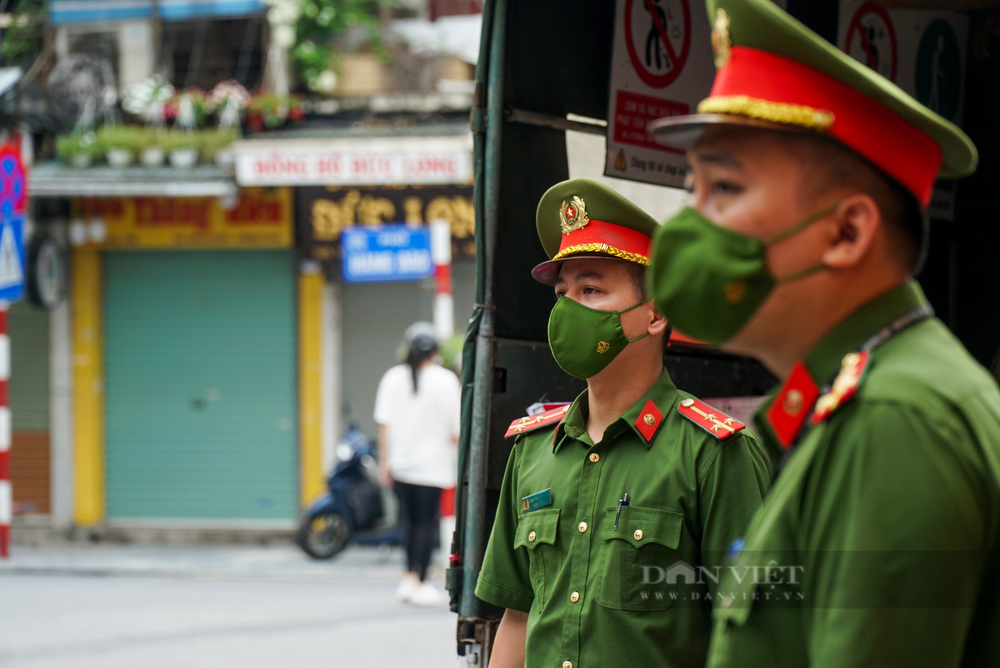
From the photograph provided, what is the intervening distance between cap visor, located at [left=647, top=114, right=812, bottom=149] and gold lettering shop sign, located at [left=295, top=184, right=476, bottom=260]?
35.9 ft

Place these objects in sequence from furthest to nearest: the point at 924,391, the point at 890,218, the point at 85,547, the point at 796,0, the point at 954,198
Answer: the point at 85,547 < the point at 954,198 < the point at 796,0 < the point at 890,218 < the point at 924,391

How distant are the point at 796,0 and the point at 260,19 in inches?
407

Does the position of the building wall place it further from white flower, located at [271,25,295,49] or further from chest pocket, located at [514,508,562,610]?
chest pocket, located at [514,508,562,610]

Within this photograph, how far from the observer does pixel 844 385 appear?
128 cm

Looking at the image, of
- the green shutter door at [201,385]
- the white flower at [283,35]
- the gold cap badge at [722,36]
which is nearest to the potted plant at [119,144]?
the green shutter door at [201,385]

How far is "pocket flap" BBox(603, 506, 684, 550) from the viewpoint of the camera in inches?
91.0

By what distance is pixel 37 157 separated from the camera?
12.9 meters

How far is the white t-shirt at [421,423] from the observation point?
8055 millimetres

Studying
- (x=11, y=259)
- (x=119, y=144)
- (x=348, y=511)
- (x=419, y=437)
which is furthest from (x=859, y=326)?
(x=119, y=144)

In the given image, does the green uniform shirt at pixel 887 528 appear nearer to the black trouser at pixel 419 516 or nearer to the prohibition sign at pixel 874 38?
the prohibition sign at pixel 874 38

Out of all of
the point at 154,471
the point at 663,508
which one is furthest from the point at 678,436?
the point at 154,471

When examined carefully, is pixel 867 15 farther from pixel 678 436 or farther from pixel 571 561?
pixel 571 561

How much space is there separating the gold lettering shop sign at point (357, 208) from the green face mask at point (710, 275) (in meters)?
11.0

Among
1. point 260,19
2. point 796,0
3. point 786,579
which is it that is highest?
point 260,19
